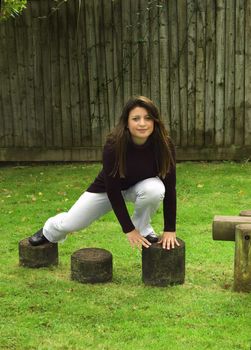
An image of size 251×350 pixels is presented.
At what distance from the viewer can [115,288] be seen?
4504 millimetres

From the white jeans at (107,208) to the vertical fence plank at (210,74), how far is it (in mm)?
4633

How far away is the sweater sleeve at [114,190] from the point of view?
4332 millimetres

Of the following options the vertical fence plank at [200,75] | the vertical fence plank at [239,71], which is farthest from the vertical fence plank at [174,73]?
the vertical fence plank at [239,71]

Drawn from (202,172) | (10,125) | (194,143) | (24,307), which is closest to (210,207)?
(202,172)

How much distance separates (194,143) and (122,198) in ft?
16.2

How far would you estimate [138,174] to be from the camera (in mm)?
4469

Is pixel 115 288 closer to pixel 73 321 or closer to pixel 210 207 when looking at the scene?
pixel 73 321

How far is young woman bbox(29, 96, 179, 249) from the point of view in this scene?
14.2 feet

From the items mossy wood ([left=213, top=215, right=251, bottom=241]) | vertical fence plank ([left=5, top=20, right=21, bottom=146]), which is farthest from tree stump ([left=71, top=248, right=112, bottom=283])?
vertical fence plank ([left=5, top=20, right=21, bottom=146])

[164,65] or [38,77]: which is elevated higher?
[164,65]

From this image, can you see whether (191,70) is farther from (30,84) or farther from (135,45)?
(30,84)

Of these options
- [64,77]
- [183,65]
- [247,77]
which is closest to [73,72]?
[64,77]

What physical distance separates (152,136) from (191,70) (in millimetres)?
4713

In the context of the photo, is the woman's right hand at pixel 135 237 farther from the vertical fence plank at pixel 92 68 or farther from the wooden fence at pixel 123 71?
the vertical fence plank at pixel 92 68
